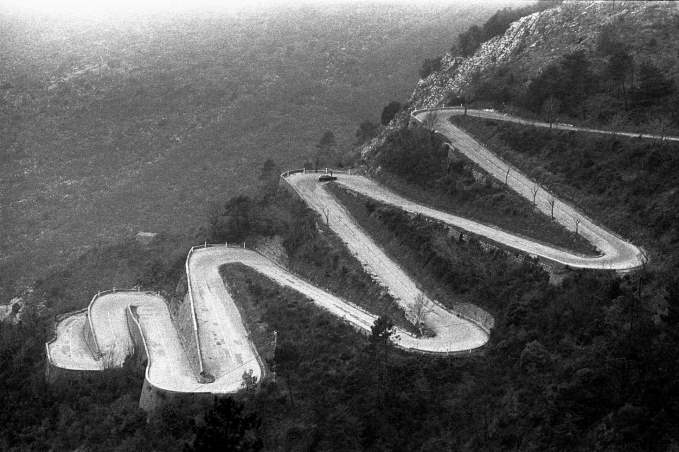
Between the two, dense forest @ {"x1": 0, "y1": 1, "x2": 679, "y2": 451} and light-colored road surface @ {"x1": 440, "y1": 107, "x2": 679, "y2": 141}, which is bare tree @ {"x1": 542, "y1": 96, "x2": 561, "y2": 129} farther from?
light-colored road surface @ {"x1": 440, "y1": 107, "x2": 679, "y2": 141}

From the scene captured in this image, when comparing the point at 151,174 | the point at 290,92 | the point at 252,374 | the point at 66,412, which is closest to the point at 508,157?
the point at 252,374

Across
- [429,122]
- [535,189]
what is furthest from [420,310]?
[429,122]

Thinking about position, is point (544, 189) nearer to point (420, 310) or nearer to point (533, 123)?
point (533, 123)

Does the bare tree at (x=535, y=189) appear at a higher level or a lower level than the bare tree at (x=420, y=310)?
higher

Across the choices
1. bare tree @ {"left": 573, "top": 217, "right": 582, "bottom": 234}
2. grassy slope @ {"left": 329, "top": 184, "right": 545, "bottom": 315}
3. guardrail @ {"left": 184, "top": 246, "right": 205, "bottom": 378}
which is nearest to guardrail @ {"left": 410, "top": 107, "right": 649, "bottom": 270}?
bare tree @ {"left": 573, "top": 217, "right": 582, "bottom": 234}

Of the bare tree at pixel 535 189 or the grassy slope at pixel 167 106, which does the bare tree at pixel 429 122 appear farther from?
the grassy slope at pixel 167 106

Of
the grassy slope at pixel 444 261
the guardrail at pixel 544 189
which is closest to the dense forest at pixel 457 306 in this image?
the grassy slope at pixel 444 261
